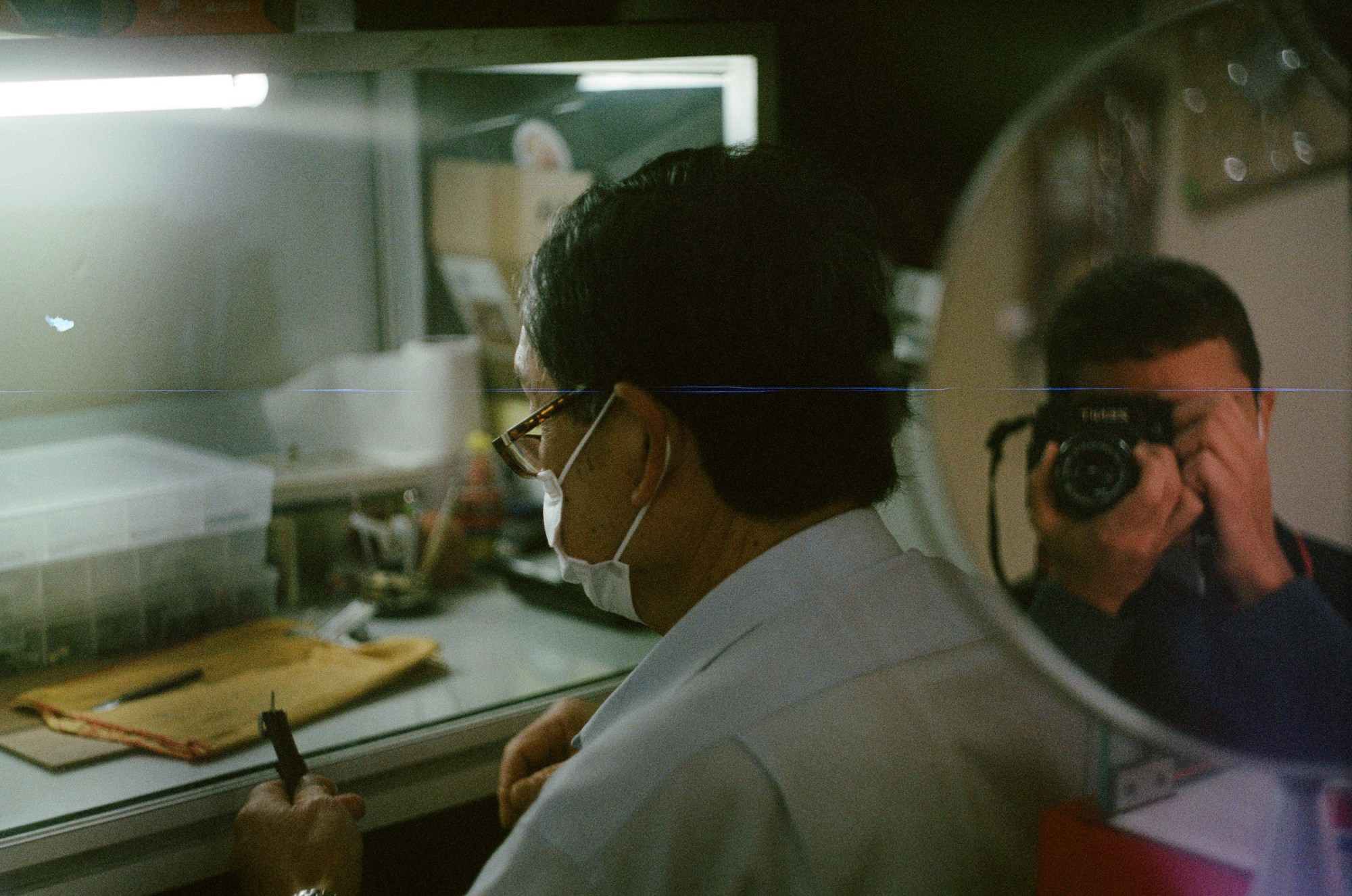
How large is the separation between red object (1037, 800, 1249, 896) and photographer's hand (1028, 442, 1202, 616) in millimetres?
232

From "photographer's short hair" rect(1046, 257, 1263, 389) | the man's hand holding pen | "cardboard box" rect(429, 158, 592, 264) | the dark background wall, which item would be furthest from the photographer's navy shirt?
"cardboard box" rect(429, 158, 592, 264)

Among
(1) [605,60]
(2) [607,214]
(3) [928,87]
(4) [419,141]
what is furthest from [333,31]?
(4) [419,141]

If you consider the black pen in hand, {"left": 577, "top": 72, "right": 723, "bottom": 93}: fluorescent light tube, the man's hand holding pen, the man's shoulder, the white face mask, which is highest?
{"left": 577, "top": 72, "right": 723, "bottom": 93}: fluorescent light tube

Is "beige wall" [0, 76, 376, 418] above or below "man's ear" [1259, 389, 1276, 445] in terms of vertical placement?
above

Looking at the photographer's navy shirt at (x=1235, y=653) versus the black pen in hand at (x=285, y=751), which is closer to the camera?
the photographer's navy shirt at (x=1235, y=653)

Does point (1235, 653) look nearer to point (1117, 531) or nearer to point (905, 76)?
point (1117, 531)

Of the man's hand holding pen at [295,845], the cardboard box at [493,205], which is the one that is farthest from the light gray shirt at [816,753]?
the cardboard box at [493,205]

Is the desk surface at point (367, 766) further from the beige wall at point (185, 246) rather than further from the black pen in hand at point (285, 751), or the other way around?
the beige wall at point (185, 246)

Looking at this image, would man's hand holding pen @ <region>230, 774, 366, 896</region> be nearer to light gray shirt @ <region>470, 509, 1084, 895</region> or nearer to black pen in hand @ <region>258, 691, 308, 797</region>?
black pen in hand @ <region>258, 691, 308, 797</region>

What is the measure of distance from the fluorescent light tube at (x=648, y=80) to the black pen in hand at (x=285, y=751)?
98cm

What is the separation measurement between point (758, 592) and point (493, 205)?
140 cm

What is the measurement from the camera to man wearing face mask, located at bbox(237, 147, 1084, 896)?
0.67m

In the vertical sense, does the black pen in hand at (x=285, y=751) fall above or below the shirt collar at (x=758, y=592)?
below

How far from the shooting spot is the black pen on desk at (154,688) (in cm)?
116
